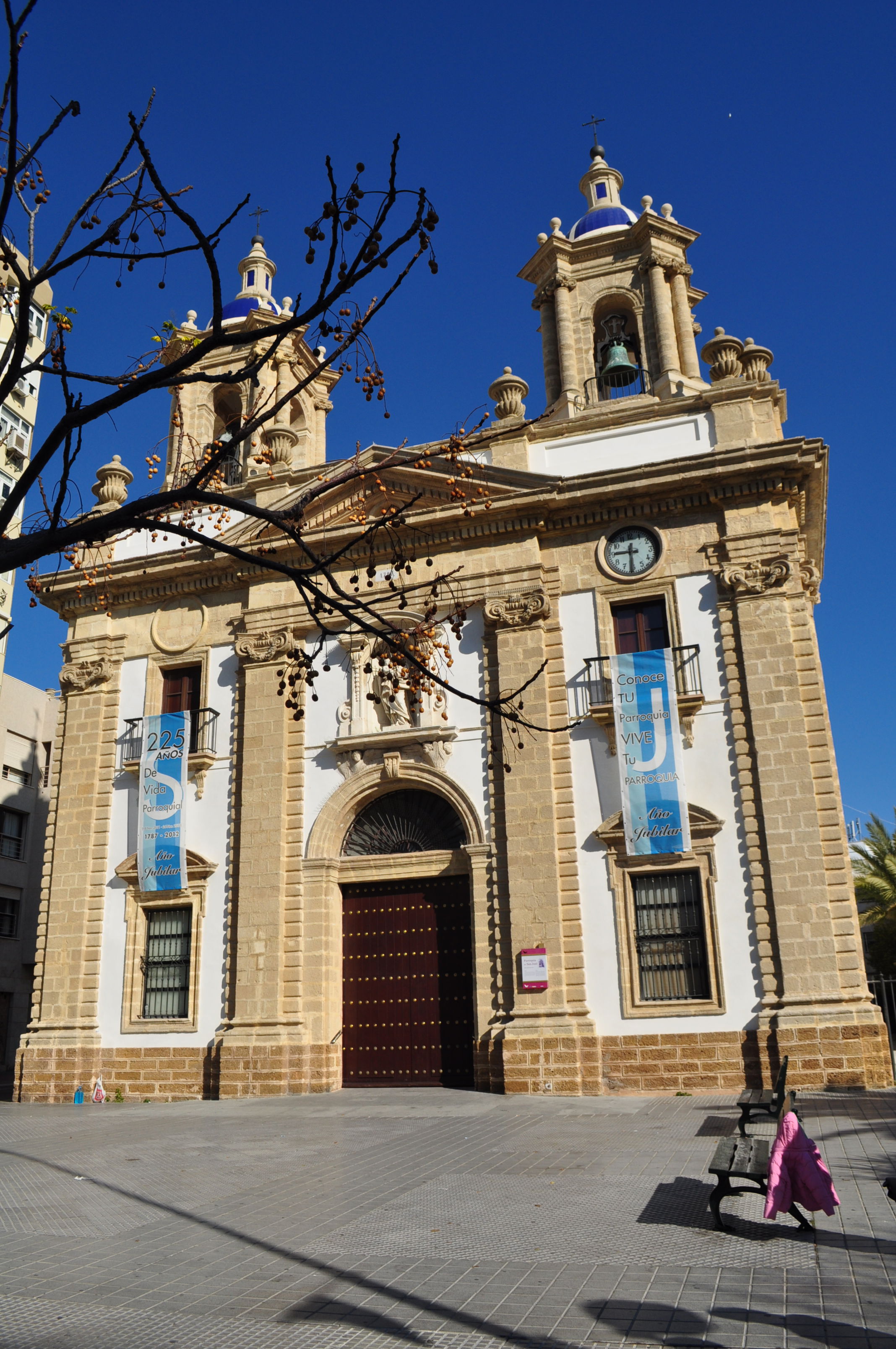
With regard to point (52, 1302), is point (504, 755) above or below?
above

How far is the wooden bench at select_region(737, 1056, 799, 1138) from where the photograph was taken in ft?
29.1

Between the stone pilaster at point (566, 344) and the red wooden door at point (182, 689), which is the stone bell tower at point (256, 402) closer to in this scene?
the red wooden door at point (182, 689)

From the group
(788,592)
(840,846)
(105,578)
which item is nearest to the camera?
(840,846)

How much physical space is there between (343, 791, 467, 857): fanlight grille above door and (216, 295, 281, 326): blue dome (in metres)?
13.7

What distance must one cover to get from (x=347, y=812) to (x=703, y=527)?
8.32 meters

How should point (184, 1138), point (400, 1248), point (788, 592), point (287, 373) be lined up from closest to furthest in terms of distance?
point (400, 1248)
point (184, 1138)
point (788, 592)
point (287, 373)

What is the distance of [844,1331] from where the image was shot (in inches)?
201

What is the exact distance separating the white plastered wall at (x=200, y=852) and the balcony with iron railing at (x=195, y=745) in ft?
0.33

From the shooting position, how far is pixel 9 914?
115 ft

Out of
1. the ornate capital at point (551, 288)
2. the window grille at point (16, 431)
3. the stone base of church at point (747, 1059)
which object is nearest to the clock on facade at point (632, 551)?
the ornate capital at point (551, 288)

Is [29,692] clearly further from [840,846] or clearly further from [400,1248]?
[400,1248]

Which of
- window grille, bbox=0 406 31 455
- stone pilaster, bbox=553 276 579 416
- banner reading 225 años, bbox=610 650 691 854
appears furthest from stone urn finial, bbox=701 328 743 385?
window grille, bbox=0 406 31 455

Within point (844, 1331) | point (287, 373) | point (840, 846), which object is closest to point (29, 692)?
point (287, 373)

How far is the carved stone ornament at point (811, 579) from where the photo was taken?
18.8m
